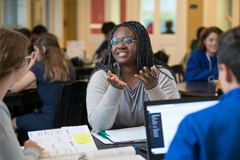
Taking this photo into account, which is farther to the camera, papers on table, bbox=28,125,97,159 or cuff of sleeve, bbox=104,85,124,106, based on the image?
cuff of sleeve, bbox=104,85,124,106

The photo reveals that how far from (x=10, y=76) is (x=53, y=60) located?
162cm

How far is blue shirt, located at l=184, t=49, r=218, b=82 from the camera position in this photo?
12.0ft

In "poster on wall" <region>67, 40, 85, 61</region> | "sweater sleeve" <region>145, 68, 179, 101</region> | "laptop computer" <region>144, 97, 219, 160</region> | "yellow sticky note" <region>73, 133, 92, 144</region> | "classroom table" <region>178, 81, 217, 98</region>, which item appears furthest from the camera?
"poster on wall" <region>67, 40, 85, 61</region>

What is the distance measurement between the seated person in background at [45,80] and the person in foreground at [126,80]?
1.05 meters

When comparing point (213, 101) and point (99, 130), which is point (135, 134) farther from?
point (213, 101)

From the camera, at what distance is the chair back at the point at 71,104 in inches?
97.8

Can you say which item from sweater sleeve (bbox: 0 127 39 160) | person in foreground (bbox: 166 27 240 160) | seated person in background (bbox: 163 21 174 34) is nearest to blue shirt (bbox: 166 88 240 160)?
person in foreground (bbox: 166 27 240 160)

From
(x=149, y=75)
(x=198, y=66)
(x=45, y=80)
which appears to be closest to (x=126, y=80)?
(x=149, y=75)

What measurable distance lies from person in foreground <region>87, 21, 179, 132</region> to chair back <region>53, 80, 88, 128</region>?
621 mm

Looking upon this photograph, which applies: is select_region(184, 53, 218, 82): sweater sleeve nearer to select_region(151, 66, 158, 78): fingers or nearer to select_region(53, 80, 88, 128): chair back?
select_region(53, 80, 88, 128): chair back

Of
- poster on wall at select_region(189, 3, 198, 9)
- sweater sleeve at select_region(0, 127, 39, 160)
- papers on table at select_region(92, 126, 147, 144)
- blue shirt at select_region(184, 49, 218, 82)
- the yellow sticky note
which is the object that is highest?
poster on wall at select_region(189, 3, 198, 9)

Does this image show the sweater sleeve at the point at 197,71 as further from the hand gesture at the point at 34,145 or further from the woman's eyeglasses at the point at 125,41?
the hand gesture at the point at 34,145

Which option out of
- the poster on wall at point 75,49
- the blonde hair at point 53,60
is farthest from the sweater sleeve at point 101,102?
the poster on wall at point 75,49

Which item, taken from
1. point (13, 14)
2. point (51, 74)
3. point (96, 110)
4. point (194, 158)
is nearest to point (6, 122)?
point (96, 110)
